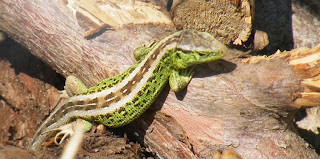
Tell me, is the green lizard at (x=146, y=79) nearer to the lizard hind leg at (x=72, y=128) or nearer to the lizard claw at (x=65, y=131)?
the lizard hind leg at (x=72, y=128)

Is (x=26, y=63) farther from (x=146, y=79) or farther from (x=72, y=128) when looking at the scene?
(x=146, y=79)

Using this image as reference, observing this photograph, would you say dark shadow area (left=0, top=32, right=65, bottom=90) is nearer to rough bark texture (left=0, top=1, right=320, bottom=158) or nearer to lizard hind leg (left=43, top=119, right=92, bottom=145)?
rough bark texture (left=0, top=1, right=320, bottom=158)

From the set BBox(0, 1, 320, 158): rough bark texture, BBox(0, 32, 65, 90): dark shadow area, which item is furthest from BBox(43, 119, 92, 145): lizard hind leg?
BBox(0, 32, 65, 90): dark shadow area

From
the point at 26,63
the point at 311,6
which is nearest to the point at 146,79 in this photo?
the point at 26,63

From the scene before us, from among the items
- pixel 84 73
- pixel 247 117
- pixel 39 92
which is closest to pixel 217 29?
pixel 247 117

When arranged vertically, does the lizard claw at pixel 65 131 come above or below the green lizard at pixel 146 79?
below

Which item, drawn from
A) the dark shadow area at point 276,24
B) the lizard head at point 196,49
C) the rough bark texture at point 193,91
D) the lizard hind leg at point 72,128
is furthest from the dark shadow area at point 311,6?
the lizard hind leg at point 72,128
